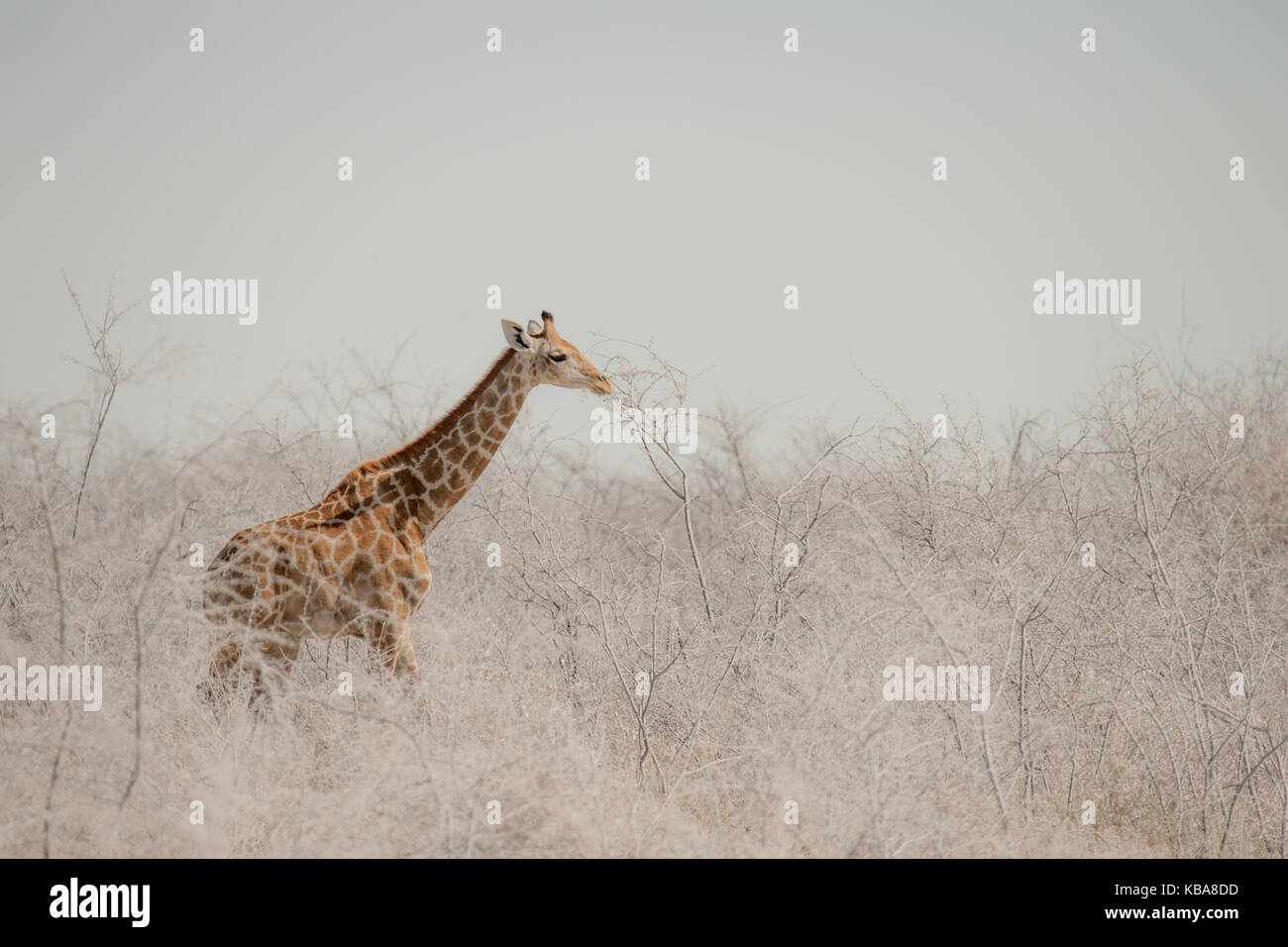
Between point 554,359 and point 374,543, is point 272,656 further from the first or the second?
point 554,359

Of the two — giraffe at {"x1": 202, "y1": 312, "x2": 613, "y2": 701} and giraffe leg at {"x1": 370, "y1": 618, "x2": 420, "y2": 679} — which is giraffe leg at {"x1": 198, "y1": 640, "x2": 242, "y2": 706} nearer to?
giraffe at {"x1": 202, "y1": 312, "x2": 613, "y2": 701}

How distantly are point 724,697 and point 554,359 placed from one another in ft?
7.44

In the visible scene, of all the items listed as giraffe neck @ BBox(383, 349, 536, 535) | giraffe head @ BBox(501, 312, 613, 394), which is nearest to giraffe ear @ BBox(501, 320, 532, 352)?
giraffe head @ BBox(501, 312, 613, 394)

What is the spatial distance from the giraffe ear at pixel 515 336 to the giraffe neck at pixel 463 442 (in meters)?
0.11

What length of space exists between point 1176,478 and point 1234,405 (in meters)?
2.55

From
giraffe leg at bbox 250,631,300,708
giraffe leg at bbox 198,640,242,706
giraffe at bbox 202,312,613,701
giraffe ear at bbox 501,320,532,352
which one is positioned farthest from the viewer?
giraffe ear at bbox 501,320,532,352

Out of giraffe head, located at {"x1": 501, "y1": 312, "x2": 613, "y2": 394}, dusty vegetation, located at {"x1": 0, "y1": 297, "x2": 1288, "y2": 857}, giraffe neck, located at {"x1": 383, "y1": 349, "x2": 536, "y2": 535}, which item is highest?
giraffe head, located at {"x1": 501, "y1": 312, "x2": 613, "y2": 394}

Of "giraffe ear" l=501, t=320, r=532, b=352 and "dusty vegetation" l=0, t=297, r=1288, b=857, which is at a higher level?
"giraffe ear" l=501, t=320, r=532, b=352

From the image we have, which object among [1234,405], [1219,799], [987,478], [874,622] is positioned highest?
[1234,405]

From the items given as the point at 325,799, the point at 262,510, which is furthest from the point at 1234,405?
the point at 325,799

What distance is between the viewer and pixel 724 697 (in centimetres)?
660

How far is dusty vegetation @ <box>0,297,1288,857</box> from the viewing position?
15.2 ft
